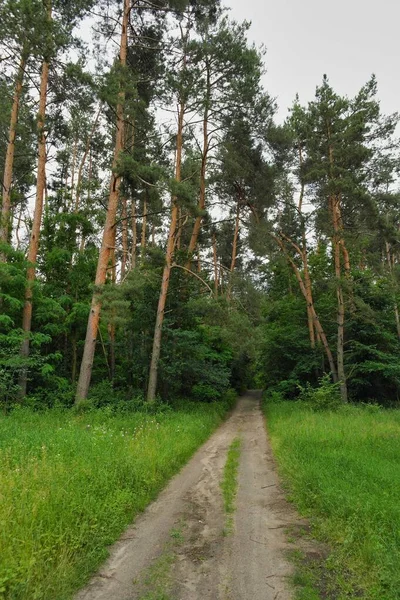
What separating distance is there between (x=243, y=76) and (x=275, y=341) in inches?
587

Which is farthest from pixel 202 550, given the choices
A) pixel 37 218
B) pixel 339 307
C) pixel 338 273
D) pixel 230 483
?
pixel 338 273

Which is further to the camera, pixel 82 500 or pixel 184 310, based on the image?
pixel 184 310

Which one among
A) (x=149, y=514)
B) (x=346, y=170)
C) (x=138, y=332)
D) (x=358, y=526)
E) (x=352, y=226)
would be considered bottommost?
(x=149, y=514)

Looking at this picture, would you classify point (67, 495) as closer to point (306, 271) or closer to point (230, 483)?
point (230, 483)

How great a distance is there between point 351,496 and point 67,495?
3.88 metres

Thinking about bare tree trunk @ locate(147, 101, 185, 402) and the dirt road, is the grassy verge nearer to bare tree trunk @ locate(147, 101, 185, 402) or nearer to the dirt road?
the dirt road

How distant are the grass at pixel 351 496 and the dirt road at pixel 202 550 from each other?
17.4 inches

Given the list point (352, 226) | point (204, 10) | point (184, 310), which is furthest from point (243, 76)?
point (184, 310)

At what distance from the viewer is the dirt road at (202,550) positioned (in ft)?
11.3

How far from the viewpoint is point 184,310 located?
1570 cm

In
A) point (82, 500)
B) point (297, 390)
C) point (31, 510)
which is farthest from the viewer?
point (297, 390)

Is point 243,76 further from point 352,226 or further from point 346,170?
point 352,226

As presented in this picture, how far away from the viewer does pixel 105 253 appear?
12.5 metres

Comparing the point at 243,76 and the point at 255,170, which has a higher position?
the point at 243,76
